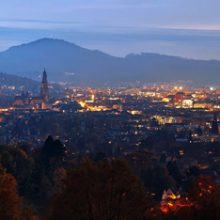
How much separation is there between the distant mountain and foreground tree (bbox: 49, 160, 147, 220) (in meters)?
140

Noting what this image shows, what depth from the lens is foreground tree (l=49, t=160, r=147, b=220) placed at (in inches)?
407

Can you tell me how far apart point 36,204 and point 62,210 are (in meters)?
8.92

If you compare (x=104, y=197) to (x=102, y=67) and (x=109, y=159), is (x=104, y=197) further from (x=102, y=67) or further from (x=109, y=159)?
(x=102, y=67)

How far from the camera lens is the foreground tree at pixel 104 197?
10344 mm

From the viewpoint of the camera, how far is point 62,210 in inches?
412

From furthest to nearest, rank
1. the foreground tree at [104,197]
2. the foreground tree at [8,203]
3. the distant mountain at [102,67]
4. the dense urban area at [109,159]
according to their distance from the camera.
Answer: the distant mountain at [102,67] → the foreground tree at [8,203] → the dense urban area at [109,159] → the foreground tree at [104,197]

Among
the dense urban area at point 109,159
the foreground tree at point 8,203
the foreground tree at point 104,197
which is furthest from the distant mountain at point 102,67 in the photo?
the foreground tree at point 104,197

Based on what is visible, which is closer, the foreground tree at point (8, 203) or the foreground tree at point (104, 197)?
the foreground tree at point (104, 197)

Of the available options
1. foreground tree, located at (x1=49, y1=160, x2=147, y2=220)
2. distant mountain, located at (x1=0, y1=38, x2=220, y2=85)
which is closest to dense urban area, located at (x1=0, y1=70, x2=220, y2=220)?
foreground tree, located at (x1=49, y1=160, x2=147, y2=220)

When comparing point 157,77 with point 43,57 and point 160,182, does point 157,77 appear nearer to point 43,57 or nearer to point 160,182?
point 43,57

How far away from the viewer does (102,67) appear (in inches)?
7101

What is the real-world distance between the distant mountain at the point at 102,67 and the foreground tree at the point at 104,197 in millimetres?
140336

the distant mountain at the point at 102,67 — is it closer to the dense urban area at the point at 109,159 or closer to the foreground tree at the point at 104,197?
the dense urban area at the point at 109,159

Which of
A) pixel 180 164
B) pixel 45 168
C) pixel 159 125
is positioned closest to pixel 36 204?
pixel 45 168
